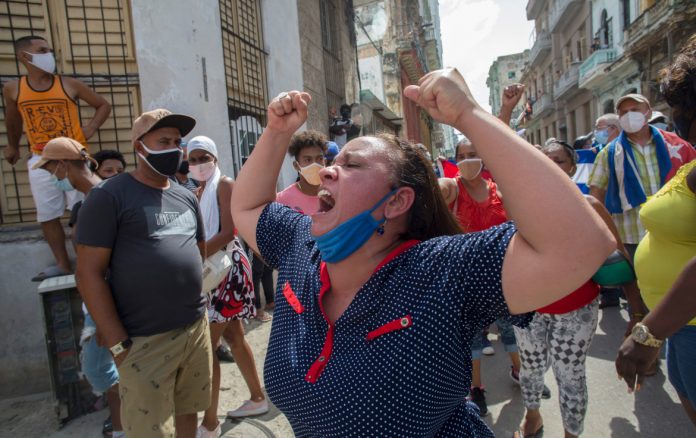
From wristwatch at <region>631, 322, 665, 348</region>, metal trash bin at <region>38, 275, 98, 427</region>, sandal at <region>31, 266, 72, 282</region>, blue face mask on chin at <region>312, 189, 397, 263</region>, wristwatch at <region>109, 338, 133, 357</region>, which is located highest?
blue face mask on chin at <region>312, 189, 397, 263</region>

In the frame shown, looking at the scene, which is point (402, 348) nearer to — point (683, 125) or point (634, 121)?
point (683, 125)

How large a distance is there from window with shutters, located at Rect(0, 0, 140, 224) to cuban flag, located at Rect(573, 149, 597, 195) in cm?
522

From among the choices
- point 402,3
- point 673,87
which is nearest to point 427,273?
point 673,87

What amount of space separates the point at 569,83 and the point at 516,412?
28.9 m

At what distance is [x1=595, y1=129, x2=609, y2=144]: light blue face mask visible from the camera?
6.51 meters

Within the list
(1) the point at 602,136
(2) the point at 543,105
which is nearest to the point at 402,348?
(1) the point at 602,136

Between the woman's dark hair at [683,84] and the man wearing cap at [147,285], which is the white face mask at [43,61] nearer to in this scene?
the man wearing cap at [147,285]

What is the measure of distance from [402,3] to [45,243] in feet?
79.3

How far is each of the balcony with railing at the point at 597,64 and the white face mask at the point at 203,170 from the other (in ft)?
77.2

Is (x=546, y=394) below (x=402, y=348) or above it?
below

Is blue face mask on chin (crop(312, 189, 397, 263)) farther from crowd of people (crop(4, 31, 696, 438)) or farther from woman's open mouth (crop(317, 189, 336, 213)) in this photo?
woman's open mouth (crop(317, 189, 336, 213))

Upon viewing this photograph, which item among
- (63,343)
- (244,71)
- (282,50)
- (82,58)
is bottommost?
(63,343)

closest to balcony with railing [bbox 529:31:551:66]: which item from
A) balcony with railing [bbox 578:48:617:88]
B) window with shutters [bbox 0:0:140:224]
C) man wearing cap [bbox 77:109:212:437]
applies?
balcony with railing [bbox 578:48:617:88]

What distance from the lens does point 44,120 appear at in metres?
4.19
